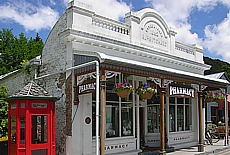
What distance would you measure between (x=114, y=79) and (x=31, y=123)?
14.5ft

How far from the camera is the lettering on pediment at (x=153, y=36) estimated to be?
595 inches

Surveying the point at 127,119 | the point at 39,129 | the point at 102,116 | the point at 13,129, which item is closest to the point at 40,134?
the point at 39,129

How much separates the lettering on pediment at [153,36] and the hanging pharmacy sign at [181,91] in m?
2.84

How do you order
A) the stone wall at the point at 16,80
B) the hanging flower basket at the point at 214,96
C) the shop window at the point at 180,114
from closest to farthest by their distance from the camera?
1. the stone wall at the point at 16,80
2. the shop window at the point at 180,114
3. the hanging flower basket at the point at 214,96

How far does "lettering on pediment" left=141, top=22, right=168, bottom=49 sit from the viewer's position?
1512 centimetres

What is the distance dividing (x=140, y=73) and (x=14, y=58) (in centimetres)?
2209

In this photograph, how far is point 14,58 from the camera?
30.4m

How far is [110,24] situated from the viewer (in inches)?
528

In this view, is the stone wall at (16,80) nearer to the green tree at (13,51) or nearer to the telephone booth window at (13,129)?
the telephone booth window at (13,129)

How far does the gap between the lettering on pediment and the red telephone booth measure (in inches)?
251

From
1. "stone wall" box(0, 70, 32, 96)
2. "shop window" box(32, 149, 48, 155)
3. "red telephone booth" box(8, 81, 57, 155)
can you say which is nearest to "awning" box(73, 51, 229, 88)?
"red telephone booth" box(8, 81, 57, 155)

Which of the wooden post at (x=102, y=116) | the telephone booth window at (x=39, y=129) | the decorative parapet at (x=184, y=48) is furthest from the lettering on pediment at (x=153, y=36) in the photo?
the telephone booth window at (x=39, y=129)

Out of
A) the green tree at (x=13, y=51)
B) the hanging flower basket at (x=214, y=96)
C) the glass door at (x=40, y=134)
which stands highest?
the green tree at (x=13, y=51)

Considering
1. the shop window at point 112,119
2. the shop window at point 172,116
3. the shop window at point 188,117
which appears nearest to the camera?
the shop window at point 112,119
